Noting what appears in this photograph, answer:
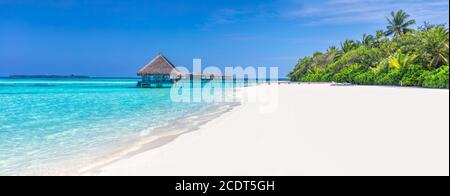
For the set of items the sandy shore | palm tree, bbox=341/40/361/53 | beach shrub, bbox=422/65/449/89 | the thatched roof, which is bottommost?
the sandy shore

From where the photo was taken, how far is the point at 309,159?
4.12m

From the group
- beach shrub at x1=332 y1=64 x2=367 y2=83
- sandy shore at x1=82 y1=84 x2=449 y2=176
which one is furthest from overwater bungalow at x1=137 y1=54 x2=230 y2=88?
sandy shore at x1=82 y1=84 x2=449 y2=176

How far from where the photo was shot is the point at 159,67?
3975cm

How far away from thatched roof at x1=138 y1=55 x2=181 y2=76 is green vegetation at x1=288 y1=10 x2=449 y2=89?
17.8 m

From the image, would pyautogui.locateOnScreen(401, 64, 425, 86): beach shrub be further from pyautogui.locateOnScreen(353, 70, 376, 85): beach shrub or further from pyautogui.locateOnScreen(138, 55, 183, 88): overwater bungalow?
pyautogui.locateOnScreen(138, 55, 183, 88): overwater bungalow

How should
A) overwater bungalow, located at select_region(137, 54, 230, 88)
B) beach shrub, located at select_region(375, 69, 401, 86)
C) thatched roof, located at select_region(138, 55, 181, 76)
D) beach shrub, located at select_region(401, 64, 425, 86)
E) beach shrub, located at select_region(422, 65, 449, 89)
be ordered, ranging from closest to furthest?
beach shrub, located at select_region(422, 65, 449, 89) < beach shrub, located at select_region(401, 64, 425, 86) < beach shrub, located at select_region(375, 69, 401, 86) < thatched roof, located at select_region(138, 55, 181, 76) < overwater bungalow, located at select_region(137, 54, 230, 88)

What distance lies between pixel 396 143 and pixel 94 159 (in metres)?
3.95

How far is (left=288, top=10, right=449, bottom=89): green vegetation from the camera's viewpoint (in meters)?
23.6
